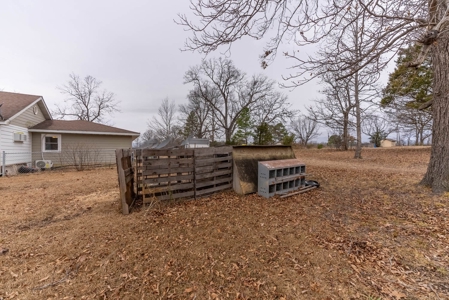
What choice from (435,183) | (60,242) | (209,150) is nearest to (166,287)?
(60,242)

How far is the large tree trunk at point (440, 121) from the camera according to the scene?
4.41 m

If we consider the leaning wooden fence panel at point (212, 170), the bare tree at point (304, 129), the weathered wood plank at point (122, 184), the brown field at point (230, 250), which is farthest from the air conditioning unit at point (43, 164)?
the bare tree at point (304, 129)

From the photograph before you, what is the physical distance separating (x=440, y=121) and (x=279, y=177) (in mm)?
3932

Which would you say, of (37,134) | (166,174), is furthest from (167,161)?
(37,134)

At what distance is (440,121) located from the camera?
178 inches

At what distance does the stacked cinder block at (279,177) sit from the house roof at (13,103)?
12.4 m

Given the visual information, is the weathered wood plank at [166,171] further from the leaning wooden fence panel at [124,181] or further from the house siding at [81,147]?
the house siding at [81,147]

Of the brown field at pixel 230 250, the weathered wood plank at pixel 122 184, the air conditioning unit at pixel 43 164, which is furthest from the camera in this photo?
the air conditioning unit at pixel 43 164

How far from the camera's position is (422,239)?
2.82m

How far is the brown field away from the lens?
198 centimetres

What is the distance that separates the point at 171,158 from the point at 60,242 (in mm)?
2339

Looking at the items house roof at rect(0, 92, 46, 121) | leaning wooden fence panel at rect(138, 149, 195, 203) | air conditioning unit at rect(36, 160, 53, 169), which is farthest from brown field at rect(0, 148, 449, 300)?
house roof at rect(0, 92, 46, 121)

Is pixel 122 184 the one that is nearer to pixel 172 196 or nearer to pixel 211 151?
pixel 172 196

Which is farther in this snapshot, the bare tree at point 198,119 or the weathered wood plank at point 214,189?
the bare tree at point 198,119
